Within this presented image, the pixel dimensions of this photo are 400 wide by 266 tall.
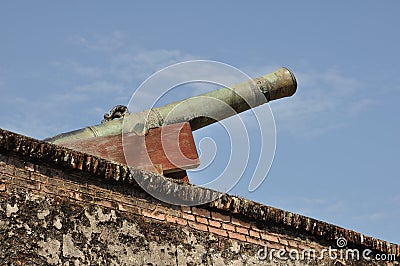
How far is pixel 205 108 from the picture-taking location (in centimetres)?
839

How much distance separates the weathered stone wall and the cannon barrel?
144 centimetres

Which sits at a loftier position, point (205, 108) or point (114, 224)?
point (205, 108)

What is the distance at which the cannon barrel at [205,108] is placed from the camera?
26.2 feet

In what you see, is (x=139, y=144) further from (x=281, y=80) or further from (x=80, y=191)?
(x=281, y=80)

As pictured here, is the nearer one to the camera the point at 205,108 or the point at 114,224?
the point at 114,224

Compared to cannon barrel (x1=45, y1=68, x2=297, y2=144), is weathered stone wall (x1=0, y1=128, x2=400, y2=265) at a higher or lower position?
lower

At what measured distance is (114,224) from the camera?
6191 mm

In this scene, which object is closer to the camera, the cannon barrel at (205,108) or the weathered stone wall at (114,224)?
the weathered stone wall at (114,224)

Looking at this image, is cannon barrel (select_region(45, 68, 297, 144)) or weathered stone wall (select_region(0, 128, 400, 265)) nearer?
weathered stone wall (select_region(0, 128, 400, 265))

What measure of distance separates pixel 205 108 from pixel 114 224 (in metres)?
2.53

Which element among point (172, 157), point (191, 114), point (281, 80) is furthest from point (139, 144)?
point (281, 80)

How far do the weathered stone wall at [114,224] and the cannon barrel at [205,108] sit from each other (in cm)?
144

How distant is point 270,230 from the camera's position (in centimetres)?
727

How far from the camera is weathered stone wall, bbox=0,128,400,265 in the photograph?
571 centimetres
